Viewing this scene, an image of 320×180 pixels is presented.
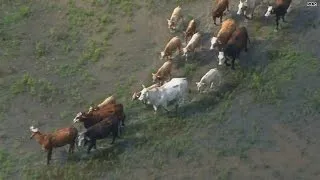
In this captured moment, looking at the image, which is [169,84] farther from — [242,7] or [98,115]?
[242,7]

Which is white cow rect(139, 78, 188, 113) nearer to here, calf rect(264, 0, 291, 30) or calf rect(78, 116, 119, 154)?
calf rect(78, 116, 119, 154)

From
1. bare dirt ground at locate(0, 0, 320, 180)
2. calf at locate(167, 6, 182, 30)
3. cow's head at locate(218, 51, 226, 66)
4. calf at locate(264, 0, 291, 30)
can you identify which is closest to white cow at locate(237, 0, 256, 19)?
bare dirt ground at locate(0, 0, 320, 180)

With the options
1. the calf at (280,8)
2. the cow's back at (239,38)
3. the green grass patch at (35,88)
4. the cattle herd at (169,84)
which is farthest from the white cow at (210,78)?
the green grass patch at (35,88)

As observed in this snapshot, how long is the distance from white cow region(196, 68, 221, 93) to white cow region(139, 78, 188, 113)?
594 mm

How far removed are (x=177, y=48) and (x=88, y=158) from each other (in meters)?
4.83

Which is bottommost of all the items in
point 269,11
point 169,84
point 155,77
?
point 169,84

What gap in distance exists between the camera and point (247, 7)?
1964 cm

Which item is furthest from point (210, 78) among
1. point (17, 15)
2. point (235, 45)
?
point (17, 15)

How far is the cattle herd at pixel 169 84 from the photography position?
15.5 m

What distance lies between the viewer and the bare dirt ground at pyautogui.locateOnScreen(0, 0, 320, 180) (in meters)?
15.5

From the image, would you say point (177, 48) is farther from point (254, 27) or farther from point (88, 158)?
point (88, 158)

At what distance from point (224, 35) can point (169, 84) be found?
2.75m

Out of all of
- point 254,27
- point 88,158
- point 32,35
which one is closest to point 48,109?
point 88,158

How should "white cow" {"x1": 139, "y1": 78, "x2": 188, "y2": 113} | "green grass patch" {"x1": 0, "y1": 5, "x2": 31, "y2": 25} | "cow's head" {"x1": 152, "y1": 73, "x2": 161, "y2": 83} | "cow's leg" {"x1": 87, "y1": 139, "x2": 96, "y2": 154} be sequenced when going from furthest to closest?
1. "green grass patch" {"x1": 0, "y1": 5, "x2": 31, "y2": 25}
2. "cow's head" {"x1": 152, "y1": 73, "x2": 161, "y2": 83}
3. "white cow" {"x1": 139, "y1": 78, "x2": 188, "y2": 113}
4. "cow's leg" {"x1": 87, "y1": 139, "x2": 96, "y2": 154}
